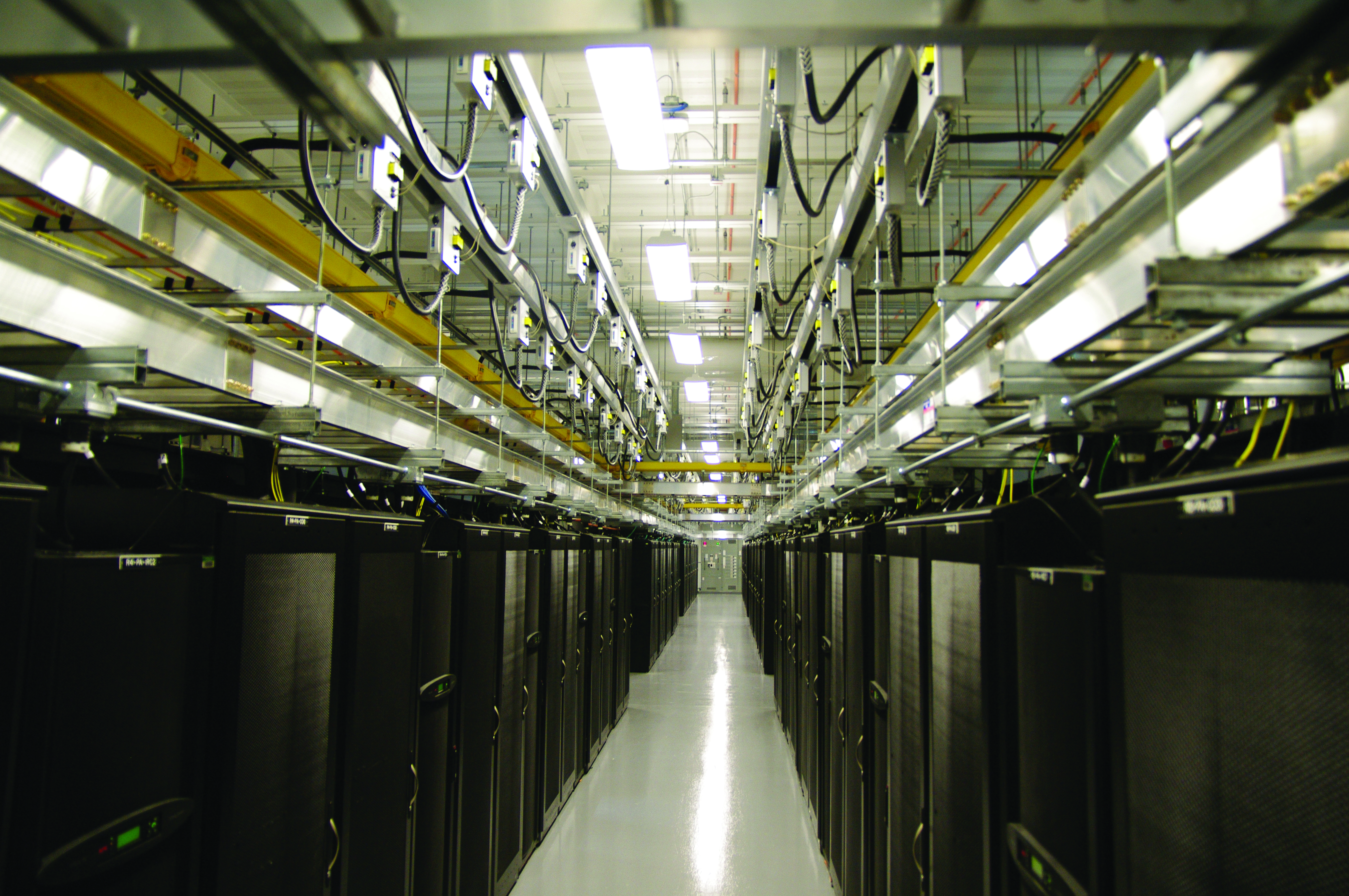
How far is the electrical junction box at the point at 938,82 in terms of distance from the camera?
1469 millimetres

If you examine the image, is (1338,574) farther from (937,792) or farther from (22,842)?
(22,842)

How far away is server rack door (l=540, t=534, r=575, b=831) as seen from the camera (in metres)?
3.94

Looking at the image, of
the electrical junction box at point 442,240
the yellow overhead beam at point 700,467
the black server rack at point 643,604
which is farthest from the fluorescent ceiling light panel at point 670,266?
the black server rack at point 643,604

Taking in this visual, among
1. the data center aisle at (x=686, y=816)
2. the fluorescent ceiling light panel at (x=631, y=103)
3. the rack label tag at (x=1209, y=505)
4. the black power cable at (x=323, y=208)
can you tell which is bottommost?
the data center aisle at (x=686, y=816)

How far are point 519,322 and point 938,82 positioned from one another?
2188mm

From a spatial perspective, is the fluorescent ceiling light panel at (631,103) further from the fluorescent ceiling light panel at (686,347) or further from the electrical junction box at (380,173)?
the fluorescent ceiling light panel at (686,347)

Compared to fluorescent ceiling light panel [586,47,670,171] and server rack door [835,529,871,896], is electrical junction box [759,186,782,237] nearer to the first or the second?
fluorescent ceiling light panel [586,47,670,171]

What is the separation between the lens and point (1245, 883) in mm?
703

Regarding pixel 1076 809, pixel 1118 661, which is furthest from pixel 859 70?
pixel 1076 809

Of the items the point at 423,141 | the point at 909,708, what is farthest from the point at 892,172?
the point at 909,708

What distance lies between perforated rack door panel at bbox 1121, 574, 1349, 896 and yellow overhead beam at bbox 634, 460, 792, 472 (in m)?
8.14

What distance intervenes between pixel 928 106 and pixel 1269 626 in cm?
127

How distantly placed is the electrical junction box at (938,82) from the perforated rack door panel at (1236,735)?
1.10 metres

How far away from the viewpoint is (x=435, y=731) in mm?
2531
